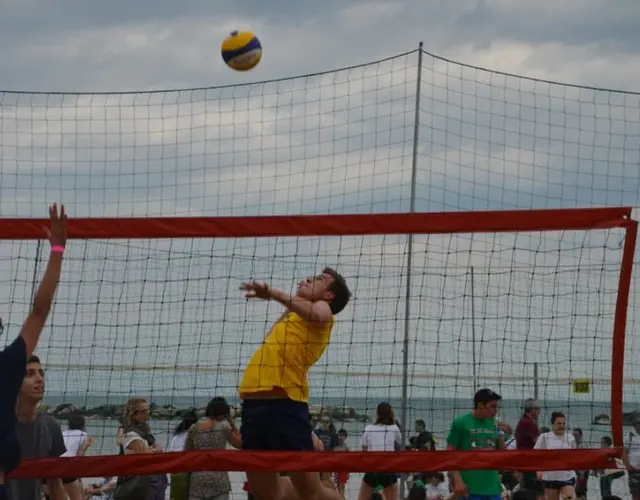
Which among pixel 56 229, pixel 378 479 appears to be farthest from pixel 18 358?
pixel 378 479

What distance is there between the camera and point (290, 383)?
8539 mm

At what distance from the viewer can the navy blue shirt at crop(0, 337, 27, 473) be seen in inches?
229

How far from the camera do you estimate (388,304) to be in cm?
1016

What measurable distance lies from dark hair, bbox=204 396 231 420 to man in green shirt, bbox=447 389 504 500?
2.27 meters

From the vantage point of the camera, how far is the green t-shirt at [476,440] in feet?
39.7

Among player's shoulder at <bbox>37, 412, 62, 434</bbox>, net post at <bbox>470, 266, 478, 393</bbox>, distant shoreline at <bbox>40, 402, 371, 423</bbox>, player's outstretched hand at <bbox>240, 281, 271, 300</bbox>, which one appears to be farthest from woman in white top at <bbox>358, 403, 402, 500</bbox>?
player's outstretched hand at <bbox>240, 281, 271, 300</bbox>

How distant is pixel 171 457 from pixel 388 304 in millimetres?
2377

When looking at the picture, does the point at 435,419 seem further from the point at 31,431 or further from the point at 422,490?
the point at 31,431

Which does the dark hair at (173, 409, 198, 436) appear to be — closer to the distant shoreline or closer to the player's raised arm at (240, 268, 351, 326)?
the distant shoreline

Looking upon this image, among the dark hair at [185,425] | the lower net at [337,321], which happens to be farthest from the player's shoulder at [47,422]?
the dark hair at [185,425]

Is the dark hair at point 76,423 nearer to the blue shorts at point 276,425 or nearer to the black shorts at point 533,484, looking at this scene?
the blue shorts at point 276,425

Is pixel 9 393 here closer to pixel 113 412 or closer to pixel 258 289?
pixel 258 289

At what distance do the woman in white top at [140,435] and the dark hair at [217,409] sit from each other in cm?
62

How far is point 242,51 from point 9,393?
6.18 m
